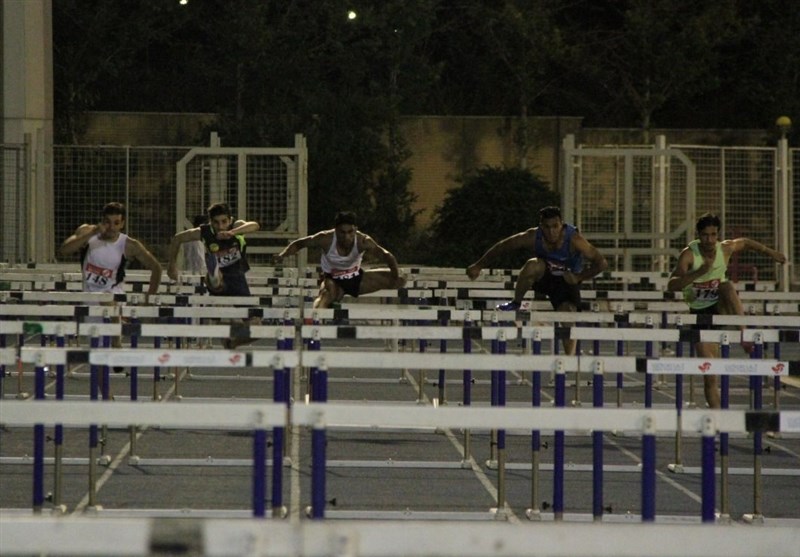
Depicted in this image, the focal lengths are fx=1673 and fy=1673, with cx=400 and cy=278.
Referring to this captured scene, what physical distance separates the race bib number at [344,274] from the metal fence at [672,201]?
26.6 feet

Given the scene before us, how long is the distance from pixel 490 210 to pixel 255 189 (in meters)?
7.99

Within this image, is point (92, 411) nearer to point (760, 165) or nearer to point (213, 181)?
point (213, 181)

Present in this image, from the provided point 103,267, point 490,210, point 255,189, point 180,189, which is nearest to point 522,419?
point 103,267

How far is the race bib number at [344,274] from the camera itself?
711 inches

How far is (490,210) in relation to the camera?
Result: 34.7m

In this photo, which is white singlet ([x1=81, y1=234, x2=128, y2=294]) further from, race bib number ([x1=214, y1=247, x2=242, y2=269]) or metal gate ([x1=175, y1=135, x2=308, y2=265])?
metal gate ([x1=175, y1=135, x2=308, y2=265])

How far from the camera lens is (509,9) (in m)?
43.8

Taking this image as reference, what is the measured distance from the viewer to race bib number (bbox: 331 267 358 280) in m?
18.0

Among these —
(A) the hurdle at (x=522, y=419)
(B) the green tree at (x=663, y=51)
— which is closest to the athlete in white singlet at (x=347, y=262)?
(A) the hurdle at (x=522, y=419)

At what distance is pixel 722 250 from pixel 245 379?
17.9 ft

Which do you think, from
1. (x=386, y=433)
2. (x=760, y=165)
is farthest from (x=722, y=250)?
(x=760, y=165)

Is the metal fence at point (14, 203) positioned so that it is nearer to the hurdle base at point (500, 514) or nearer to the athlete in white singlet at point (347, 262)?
the athlete in white singlet at point (347, 262)

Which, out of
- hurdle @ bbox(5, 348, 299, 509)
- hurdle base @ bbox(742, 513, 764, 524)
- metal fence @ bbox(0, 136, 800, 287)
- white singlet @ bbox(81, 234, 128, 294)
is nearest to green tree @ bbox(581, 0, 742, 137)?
metal fence @ bbox(0, 136, 800, 287)

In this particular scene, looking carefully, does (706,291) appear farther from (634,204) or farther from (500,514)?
(634,204)
